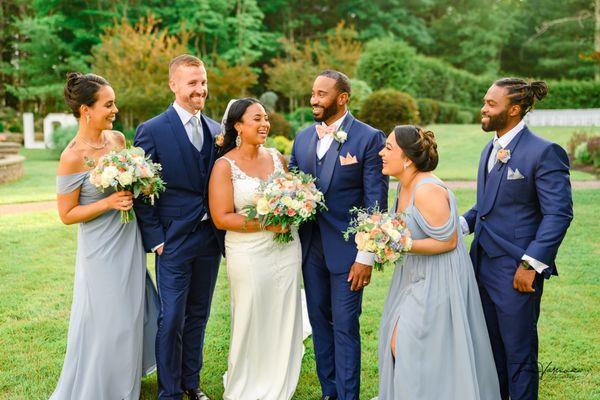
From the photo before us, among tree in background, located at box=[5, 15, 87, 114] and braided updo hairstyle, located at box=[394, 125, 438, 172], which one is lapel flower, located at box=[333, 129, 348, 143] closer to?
braided updo hairstyle, located at box=[394, 125, 438, 172]

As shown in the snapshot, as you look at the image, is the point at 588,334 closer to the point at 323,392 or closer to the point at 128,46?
the point at 323,392

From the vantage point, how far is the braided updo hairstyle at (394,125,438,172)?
3.97 m

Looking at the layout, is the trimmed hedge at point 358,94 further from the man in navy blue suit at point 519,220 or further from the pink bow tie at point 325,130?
the man in navy blue suit at point 519,220

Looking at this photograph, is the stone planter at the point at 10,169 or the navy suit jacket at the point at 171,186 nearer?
the navy suit jacket at the point at 171,186

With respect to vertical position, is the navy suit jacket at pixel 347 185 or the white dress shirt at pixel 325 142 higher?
the white dress shirt at pixel 325 142

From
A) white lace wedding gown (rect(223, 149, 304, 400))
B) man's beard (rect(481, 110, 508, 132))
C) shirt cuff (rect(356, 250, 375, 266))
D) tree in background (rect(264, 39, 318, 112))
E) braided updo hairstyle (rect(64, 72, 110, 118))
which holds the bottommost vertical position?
white lace wedding gown (rect(223, 149, 304, 400))

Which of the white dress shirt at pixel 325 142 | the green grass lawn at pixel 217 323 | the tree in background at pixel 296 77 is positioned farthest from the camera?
the tree in background at pixel 296 77

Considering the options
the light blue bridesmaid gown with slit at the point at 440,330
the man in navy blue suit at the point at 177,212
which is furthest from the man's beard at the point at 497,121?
the man in navy blue suit at the point at 177,212

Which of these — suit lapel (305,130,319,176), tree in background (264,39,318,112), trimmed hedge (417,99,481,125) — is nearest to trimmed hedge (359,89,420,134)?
trimmed hedge (417,99,481,125)

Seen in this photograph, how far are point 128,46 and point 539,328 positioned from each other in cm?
2326

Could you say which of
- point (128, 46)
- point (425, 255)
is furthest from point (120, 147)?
point (128, 46)

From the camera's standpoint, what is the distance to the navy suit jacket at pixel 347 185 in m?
4.43

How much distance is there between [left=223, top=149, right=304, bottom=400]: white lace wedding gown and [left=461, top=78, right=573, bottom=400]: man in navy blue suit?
4.79 feet

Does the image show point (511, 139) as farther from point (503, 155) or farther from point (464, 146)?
point (464, 146)
